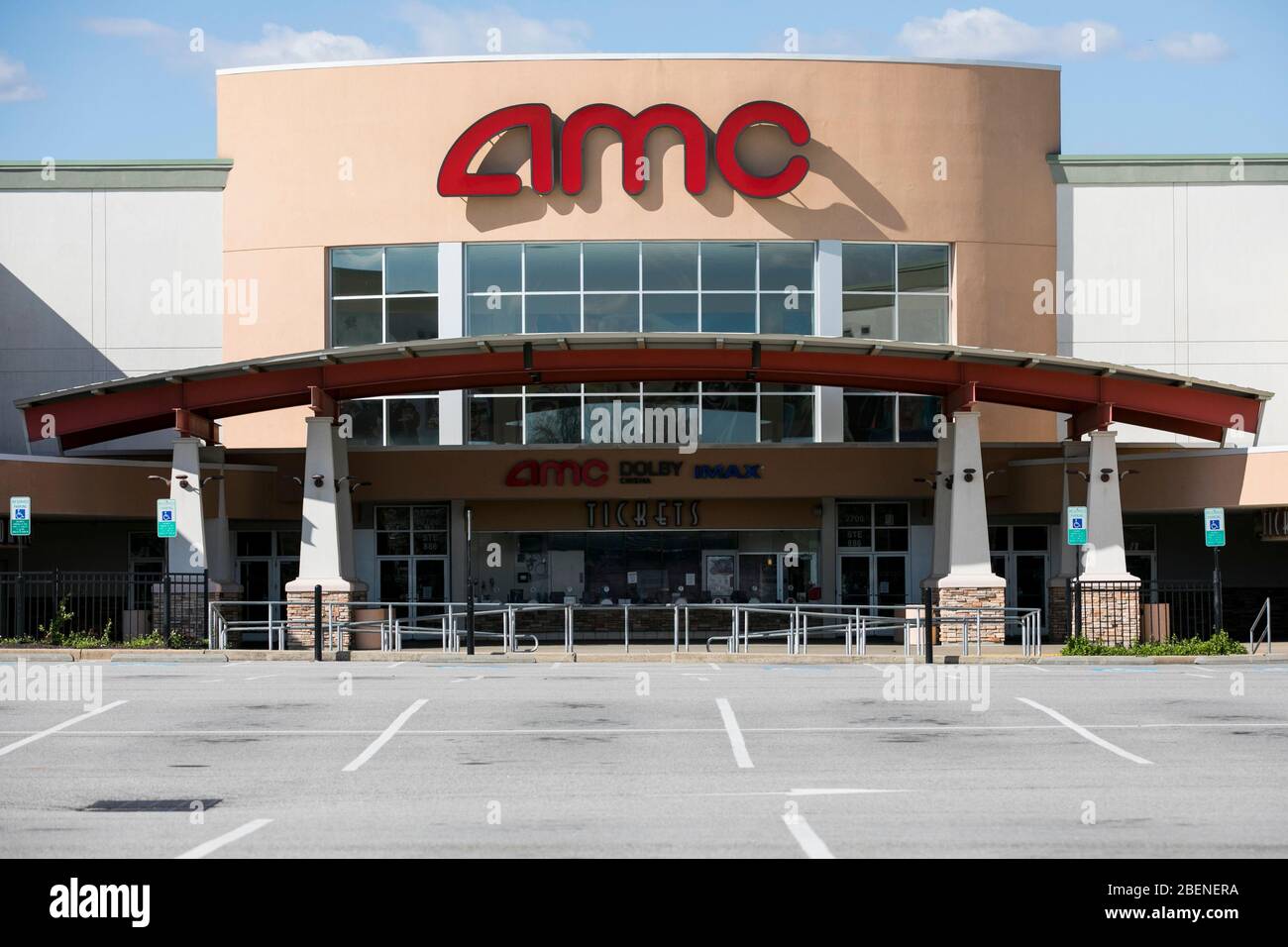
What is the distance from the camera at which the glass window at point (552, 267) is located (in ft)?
135

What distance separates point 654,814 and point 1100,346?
32580 millimetres

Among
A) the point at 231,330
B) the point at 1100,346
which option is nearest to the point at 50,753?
the point at 231,330

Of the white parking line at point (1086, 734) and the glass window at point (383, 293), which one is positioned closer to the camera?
the white parking line at point (1086, 734)

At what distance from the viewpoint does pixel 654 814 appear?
13273 millimetres

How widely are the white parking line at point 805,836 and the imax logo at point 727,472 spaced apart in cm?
2828

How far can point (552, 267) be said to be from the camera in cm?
4134

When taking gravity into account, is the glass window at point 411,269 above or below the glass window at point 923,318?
above

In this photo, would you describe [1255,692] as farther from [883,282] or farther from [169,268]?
[169,268]

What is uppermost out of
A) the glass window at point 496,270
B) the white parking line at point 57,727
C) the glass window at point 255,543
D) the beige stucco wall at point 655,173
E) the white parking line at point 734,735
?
the beige stucco wall at point 655,173

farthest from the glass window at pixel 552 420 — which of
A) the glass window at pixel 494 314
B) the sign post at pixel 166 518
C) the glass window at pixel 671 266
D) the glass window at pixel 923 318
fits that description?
the sign post at pixel 166 518

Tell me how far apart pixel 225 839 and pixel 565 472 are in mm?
29382

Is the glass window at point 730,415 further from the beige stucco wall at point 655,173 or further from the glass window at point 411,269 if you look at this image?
the glass window at point 411,269

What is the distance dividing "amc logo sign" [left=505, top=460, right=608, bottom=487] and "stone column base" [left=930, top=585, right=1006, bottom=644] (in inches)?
397

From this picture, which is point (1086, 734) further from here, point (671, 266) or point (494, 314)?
point (494, 314)
